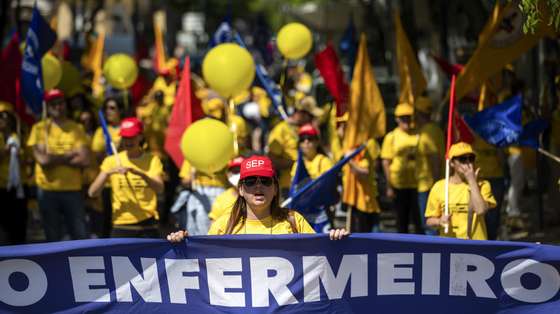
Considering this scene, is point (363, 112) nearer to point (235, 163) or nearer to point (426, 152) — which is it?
point (426, 152)

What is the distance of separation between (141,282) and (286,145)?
549cm

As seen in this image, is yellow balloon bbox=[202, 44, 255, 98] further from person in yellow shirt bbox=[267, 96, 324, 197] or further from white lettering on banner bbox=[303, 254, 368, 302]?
white lettering on banner bbox=[303, 254, 368, 302]

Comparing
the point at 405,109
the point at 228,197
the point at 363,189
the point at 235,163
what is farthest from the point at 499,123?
the point at 228,197

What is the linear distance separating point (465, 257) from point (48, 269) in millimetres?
2487

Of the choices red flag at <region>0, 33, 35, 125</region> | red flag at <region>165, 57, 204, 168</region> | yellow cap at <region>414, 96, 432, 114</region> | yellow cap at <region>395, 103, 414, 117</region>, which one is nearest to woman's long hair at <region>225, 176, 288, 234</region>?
red flag at <region>165, 57, 204, 168</region>

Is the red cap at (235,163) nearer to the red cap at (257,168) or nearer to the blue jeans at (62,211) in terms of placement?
the blue jeans at (62,211)

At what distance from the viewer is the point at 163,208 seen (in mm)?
15617

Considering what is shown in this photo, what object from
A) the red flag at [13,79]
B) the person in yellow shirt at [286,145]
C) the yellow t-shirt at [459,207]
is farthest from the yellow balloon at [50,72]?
the yellow t-shirt at [459,207]

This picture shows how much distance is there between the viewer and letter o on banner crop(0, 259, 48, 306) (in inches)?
284

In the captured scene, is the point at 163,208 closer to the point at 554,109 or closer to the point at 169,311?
the point at 554,109

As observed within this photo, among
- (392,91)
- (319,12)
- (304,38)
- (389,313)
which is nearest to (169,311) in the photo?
(389,313)

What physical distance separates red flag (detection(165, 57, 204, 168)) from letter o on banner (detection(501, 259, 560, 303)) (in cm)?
472

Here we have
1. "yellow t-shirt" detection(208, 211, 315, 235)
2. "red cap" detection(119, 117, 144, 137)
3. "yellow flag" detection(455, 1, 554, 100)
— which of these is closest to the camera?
"yellow t-shirt" detection(208, 211, 315, 235)

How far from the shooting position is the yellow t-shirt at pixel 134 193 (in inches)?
398
